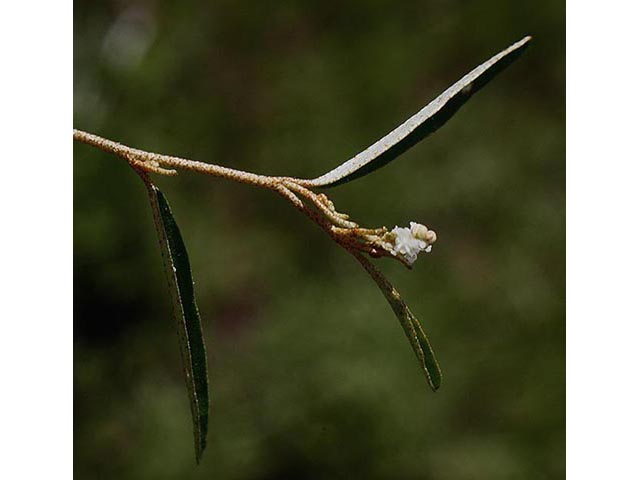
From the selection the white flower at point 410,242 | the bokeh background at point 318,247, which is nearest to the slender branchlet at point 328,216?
the white flower at point 410,242

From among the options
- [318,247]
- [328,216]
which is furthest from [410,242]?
[318,247]

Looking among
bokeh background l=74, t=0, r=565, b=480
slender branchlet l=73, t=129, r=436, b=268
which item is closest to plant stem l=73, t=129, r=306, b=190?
slender branchlet l=73, t=129, r=436, b=268

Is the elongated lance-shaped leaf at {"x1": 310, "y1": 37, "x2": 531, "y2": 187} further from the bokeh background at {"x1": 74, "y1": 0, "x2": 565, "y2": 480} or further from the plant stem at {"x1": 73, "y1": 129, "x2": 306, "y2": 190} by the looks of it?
the bokeh background at {"x1": 74, "y1": 0, "x2": 565, "y2": 480}

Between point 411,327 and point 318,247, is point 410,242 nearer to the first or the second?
point 411,327

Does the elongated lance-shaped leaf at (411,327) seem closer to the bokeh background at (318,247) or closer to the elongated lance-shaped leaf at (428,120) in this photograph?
the elongated lance-shaped leaf at (428,120)

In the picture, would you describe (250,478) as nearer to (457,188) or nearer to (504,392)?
(504,392)
